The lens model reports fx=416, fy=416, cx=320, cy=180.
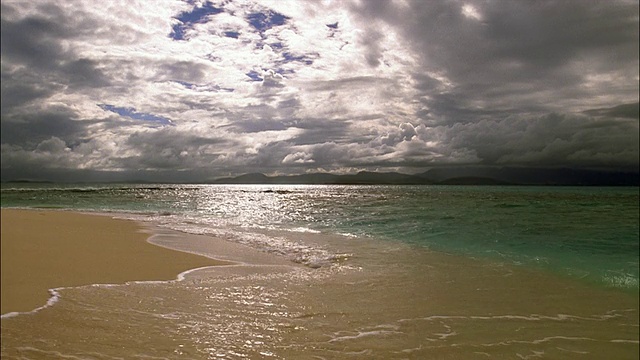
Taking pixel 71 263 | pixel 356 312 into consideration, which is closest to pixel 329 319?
pixel 356 312

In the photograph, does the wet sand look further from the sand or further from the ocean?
the sand

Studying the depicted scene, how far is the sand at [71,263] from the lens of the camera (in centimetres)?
513

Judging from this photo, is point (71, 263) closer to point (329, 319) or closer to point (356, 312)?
point (329, 319)

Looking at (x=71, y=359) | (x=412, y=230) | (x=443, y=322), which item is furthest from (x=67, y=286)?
(x=412, y=230)

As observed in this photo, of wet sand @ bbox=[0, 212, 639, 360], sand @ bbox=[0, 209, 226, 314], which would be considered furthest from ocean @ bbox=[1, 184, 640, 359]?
Result: sand @ bbox=[0, 209, 226, 314]

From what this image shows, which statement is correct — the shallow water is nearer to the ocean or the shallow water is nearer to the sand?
the ocean

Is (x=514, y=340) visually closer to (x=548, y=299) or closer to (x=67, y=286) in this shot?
(x=548, y=299)

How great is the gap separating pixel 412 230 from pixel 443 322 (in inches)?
519

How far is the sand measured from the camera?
5.13 meters

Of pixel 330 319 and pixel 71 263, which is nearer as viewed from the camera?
pixel 330 319

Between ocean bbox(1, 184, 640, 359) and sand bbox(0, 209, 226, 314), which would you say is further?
sand bbox(0, 209, 226, 314)

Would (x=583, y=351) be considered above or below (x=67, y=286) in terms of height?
below

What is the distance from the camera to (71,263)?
780cm

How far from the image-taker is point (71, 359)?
3.85 meters
